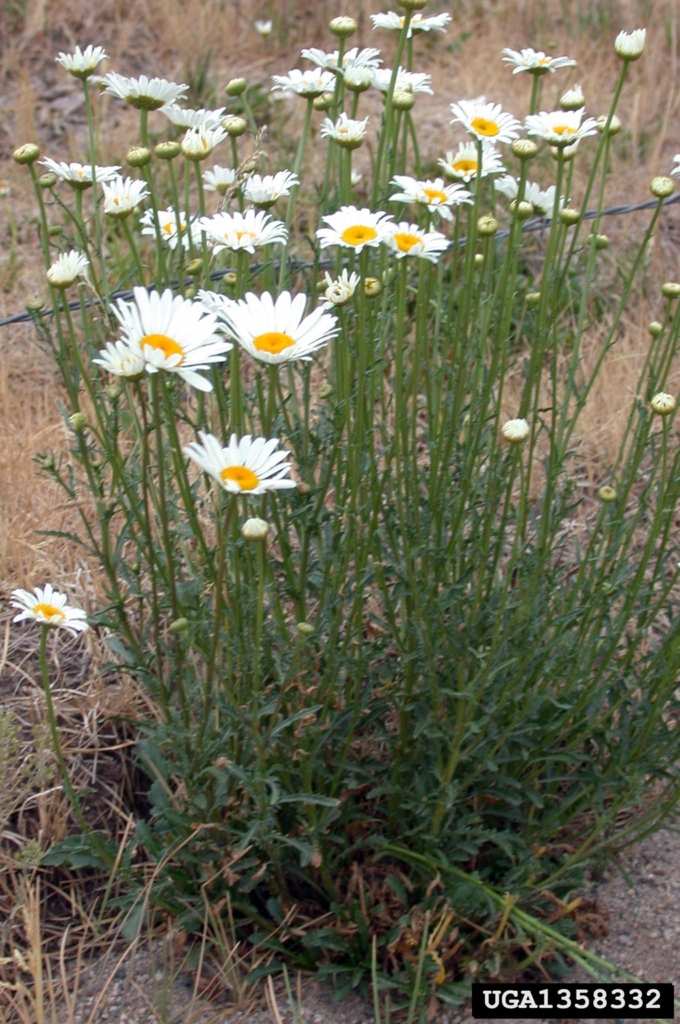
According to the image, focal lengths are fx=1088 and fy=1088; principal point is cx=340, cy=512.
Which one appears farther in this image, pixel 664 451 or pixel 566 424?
pixel 566 424

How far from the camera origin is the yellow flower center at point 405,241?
186cm

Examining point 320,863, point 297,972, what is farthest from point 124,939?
point 320,863

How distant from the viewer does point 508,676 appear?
7.31ft

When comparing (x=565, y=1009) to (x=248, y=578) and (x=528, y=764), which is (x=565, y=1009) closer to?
(x=528, y=764)

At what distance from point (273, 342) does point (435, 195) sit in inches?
20.8

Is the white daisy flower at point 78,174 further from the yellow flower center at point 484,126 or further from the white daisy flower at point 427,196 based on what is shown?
the yellow flower center at point 484,126

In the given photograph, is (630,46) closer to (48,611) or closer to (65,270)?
(65,270)

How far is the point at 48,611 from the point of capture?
185cm

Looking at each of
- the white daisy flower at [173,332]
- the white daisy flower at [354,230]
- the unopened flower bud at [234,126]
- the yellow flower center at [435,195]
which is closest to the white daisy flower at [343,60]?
the unopened flower bud at [234,126]

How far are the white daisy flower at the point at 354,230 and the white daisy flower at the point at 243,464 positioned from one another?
423 millimetres

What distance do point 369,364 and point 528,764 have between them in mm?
Result: 919

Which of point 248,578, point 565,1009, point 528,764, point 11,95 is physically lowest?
point 565,1009

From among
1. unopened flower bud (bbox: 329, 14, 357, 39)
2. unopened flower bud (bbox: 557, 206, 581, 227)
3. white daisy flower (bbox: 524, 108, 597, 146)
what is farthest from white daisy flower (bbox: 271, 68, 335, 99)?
unopened flower bud (bbox: 557, 206, 581, 227)

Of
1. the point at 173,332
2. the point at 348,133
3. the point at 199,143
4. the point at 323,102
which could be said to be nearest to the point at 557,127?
the point at 348,133
